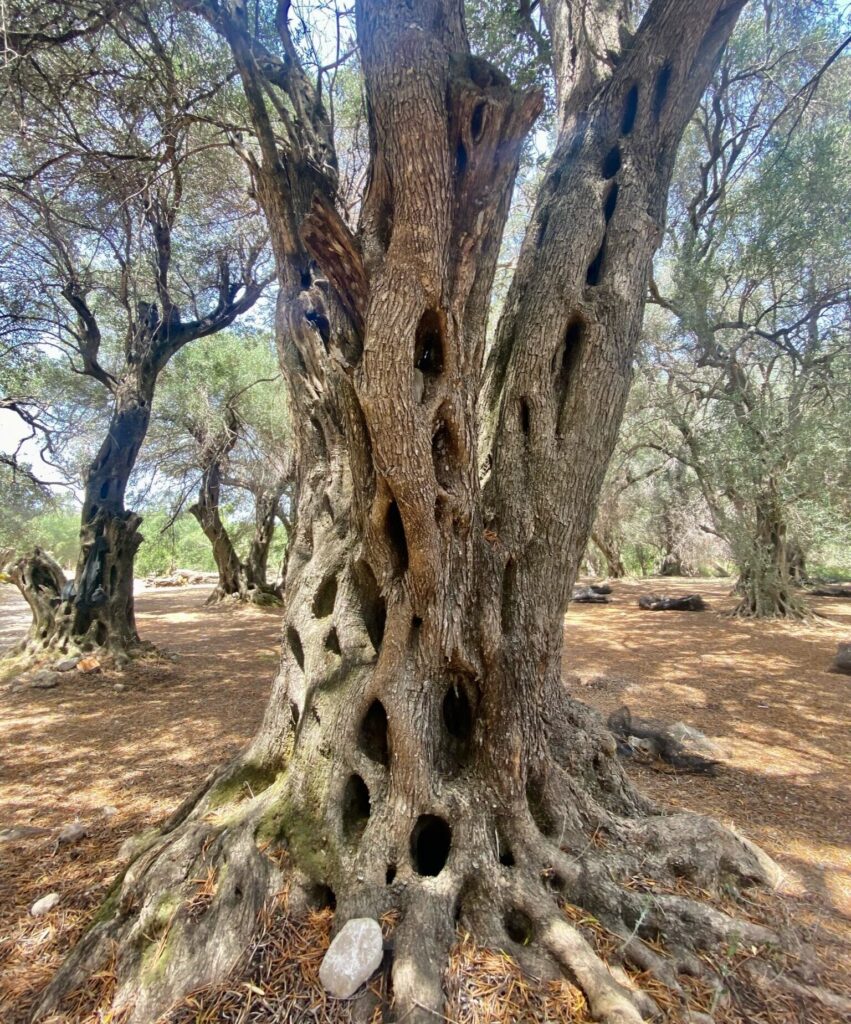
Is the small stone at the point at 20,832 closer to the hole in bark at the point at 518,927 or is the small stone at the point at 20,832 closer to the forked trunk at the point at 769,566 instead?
the hole in bark at the point at 518,927

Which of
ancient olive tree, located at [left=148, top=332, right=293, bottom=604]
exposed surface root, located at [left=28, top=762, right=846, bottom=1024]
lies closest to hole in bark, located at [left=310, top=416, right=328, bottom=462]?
exposed surface root, located at [left=28, top=762, right=846, bottom=1024]

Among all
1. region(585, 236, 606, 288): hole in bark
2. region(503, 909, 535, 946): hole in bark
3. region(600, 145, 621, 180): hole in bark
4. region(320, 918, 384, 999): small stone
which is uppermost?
region(600, 145, 621, 180): hole in bark

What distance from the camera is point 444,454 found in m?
2.14

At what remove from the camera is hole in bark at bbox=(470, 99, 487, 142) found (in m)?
1.95

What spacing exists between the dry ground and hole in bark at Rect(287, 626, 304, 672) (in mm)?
1232

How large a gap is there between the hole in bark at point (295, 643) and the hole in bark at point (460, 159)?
85.2 inches

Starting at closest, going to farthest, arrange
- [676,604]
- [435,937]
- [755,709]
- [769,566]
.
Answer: [435,937] < [755,709] < [769,566] < [676,604]

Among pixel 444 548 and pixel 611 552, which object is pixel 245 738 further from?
pixel 611 552

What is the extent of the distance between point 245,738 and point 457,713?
2510 mm

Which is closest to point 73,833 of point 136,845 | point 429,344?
point 136,845

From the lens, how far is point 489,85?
2000 mm

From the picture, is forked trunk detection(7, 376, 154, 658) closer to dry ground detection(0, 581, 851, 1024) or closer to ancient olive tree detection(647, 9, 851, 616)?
dry ground detection(0, 581, 851, 1024)

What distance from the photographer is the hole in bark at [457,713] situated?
7.61 feet

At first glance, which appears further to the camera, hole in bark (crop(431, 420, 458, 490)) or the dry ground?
the dry ground
